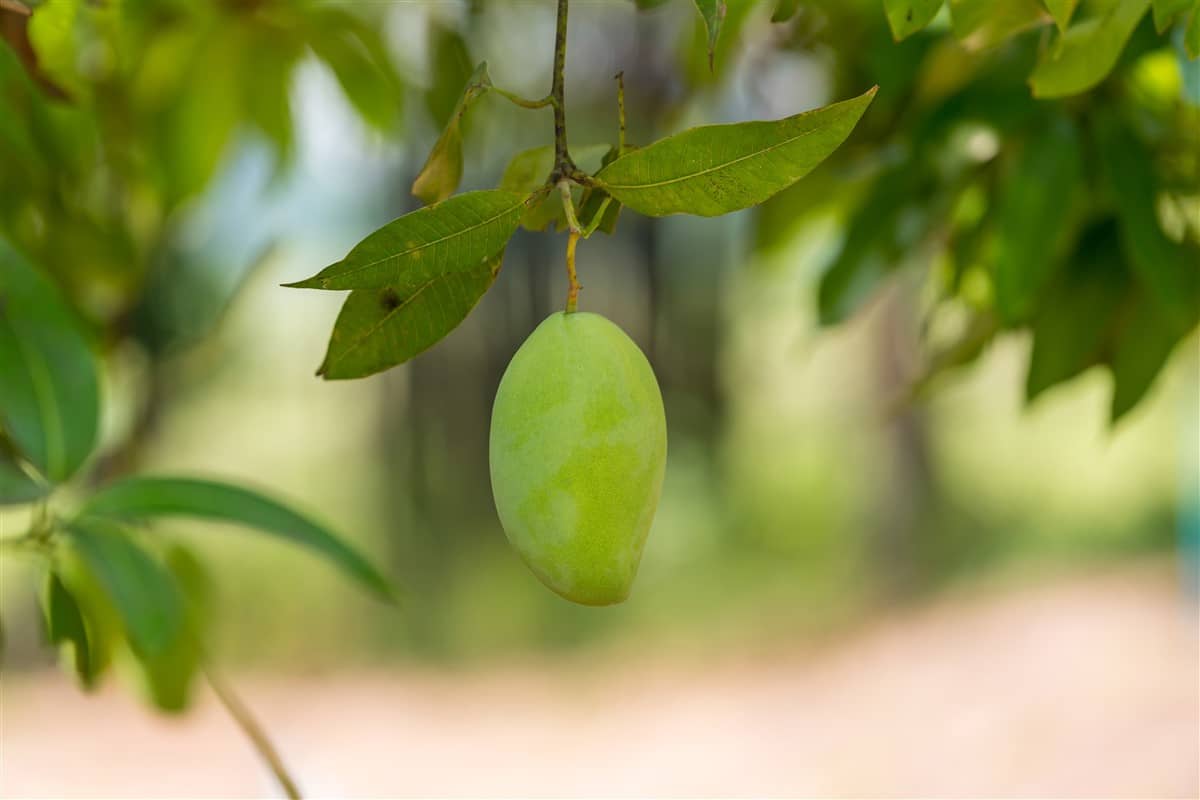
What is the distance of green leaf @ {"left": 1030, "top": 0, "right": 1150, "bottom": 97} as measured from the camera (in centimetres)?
42

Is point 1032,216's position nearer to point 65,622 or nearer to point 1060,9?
point 1060,9

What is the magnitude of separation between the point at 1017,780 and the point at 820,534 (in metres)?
1.53

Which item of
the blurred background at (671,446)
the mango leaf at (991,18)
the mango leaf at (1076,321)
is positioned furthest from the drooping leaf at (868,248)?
the mango leaf at (991,18)

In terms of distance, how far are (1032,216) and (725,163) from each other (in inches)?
13.0

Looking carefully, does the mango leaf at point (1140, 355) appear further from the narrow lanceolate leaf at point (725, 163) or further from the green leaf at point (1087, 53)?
the narrow lanceolate leaf at point (725, 163)

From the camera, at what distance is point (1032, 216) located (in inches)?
23.9

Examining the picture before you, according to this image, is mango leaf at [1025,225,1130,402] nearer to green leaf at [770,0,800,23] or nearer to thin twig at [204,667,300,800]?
green leaf at [770,0,800,23]

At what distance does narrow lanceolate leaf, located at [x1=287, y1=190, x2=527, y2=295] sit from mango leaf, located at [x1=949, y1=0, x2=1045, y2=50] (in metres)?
0.19

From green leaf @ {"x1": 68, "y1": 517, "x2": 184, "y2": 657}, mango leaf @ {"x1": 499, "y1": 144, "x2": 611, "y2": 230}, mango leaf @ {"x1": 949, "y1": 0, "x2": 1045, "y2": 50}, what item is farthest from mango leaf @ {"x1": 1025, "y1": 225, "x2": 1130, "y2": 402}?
green leaf @ {"x1": 68, "y1": 517, "x2": 184, "y2": 657}

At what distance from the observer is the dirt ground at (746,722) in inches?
101

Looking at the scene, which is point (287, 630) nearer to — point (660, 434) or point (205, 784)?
point (205, 784)

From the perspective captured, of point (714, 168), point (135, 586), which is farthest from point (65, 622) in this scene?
point (714, 168)

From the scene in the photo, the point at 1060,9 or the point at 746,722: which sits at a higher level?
the point at 746,722

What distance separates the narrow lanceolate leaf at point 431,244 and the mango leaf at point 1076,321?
41 cm
